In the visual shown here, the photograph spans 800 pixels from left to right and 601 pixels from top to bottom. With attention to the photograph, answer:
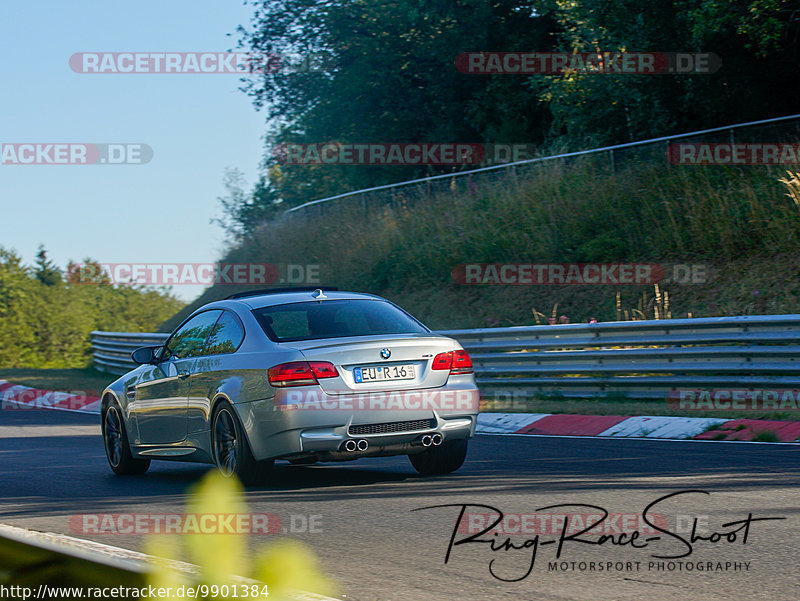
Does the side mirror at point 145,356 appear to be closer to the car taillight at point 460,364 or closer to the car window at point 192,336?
the car window at point 192,336

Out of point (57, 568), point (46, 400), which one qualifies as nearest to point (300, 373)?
point (57, 568)

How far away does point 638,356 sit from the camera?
44.2 feet

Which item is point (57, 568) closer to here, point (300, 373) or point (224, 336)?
point (300, 373)

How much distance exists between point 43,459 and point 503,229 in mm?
12957

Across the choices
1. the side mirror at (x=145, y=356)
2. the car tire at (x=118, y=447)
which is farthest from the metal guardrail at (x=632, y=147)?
the car tire at (x=118, y=447)

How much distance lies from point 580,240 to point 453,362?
1261cm

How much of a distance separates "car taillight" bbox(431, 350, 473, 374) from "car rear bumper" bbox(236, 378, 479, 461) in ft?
0.70

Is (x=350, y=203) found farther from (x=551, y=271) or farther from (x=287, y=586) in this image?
(x=287, y=586)

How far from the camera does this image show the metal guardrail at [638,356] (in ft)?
39.2

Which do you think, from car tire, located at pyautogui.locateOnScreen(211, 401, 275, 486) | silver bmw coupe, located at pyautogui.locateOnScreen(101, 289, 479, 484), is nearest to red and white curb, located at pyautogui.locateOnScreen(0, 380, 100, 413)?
silver bmw coupe, located at pyautogui.locateOnScreen(101, 289, 479, 484)

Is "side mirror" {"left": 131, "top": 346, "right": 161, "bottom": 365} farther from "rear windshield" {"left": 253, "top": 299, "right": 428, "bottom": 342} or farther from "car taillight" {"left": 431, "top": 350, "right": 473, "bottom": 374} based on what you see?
"car taillight" {"left": 431, "top": 350, "right": 473, "bottom": 374}

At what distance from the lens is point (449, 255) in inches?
895

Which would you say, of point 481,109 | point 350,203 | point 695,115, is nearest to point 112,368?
point 350,203

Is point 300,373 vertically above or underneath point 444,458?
above
